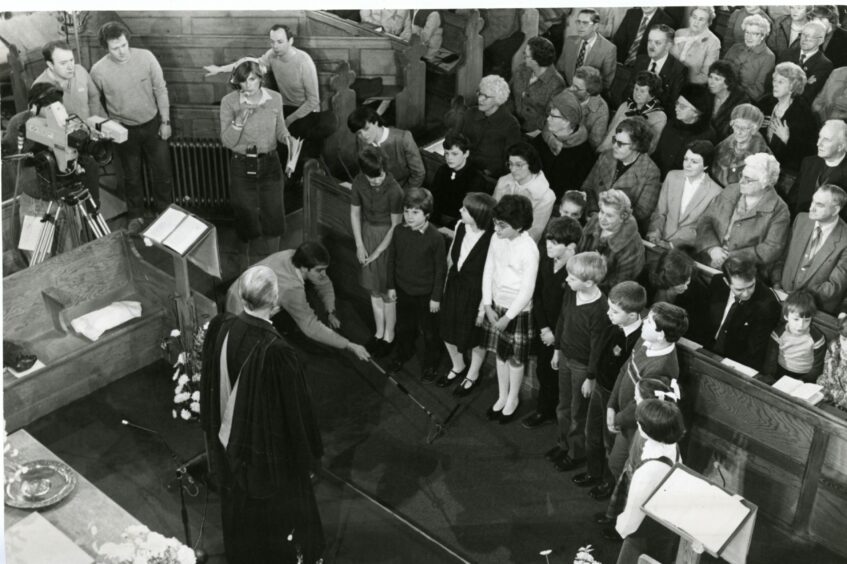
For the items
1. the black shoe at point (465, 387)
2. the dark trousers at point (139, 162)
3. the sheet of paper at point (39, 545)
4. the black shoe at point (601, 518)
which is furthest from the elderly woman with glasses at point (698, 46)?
the sheet of paper at point (39, 545)

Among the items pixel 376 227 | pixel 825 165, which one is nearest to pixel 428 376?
pixel 376 227

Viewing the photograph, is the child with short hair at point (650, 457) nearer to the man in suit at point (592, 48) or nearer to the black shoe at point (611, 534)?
the black shoe at point (611, 534)

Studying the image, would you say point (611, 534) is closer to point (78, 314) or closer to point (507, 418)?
point (507, 418)

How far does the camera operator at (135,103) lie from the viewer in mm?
6680

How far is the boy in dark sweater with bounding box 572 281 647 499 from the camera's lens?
464cm

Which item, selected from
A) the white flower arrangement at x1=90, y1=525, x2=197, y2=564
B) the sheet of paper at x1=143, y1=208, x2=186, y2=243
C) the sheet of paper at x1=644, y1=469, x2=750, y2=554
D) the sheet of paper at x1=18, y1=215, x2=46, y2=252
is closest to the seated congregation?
the sheet of paper at x1=143, y1=208, x2=186, y2=243

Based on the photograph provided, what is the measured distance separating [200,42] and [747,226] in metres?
4.05

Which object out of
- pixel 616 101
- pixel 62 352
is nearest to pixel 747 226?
pixel 616 101

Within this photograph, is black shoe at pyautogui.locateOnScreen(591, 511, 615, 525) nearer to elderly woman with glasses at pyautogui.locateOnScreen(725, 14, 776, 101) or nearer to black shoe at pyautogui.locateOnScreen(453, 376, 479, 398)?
black shoe at pyautogui.locateOnScreen(453, 376, 479, 398)

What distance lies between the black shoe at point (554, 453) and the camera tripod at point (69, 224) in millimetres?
2861

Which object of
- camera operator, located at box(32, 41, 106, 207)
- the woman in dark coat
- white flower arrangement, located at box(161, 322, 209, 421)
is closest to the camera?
the woman in dark coat

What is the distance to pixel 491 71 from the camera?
24.1ft

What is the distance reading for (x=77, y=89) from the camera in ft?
21.8

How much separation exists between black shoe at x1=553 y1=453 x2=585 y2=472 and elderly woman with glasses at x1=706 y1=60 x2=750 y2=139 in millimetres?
2101
